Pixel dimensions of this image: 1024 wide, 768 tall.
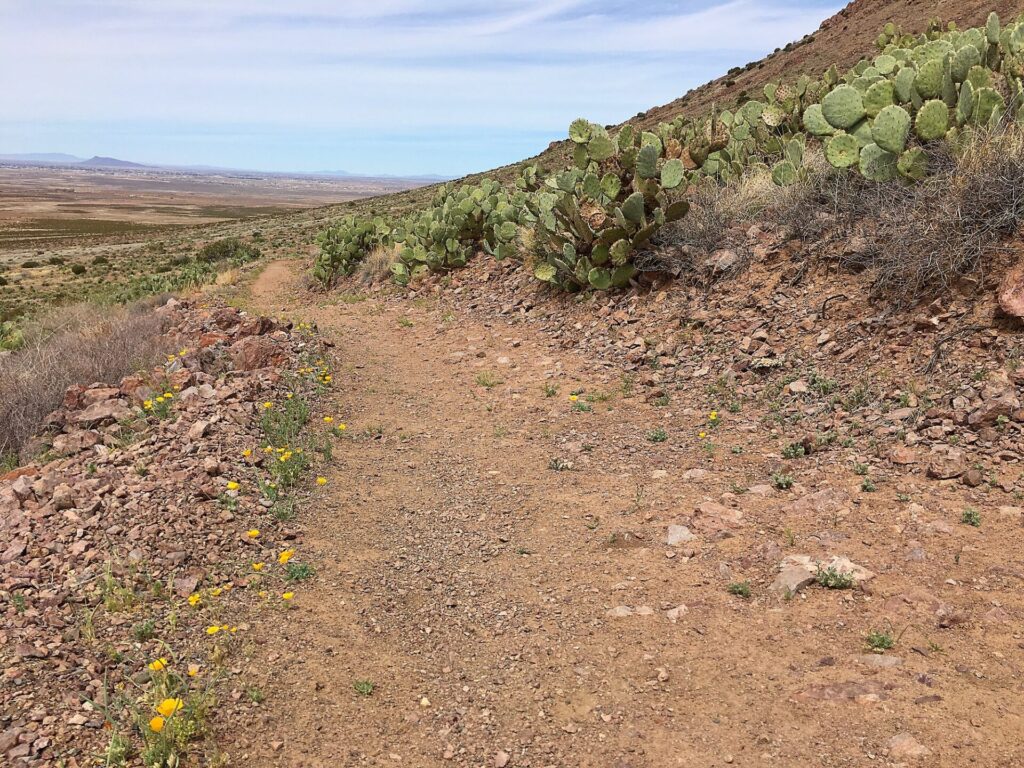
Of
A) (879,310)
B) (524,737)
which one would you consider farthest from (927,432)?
(524,737)

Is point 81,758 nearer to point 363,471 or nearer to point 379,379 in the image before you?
point 363,471

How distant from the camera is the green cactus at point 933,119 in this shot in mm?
6520

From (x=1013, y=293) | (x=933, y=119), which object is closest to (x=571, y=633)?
(x=1013, y=293)

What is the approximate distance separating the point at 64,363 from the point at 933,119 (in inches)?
369

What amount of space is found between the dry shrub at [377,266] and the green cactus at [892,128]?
9.34 m

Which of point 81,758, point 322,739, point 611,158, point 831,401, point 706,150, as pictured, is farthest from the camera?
point 706,150

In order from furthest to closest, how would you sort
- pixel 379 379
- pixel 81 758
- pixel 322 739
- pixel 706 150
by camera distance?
pixel 706 150, pixel 379 379, pixel 322 739, pixel 81 758

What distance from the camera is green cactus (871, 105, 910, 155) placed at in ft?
21.0

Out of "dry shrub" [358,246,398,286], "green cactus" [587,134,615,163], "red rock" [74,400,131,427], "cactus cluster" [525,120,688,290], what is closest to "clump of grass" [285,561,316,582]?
"red rock" [74,400,131,427]

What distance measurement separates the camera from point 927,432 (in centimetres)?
471

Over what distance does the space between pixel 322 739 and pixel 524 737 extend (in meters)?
0.88

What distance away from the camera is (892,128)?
21.1ft

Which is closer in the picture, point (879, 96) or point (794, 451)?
point (794, 451)

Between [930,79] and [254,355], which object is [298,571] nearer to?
[254,355]
